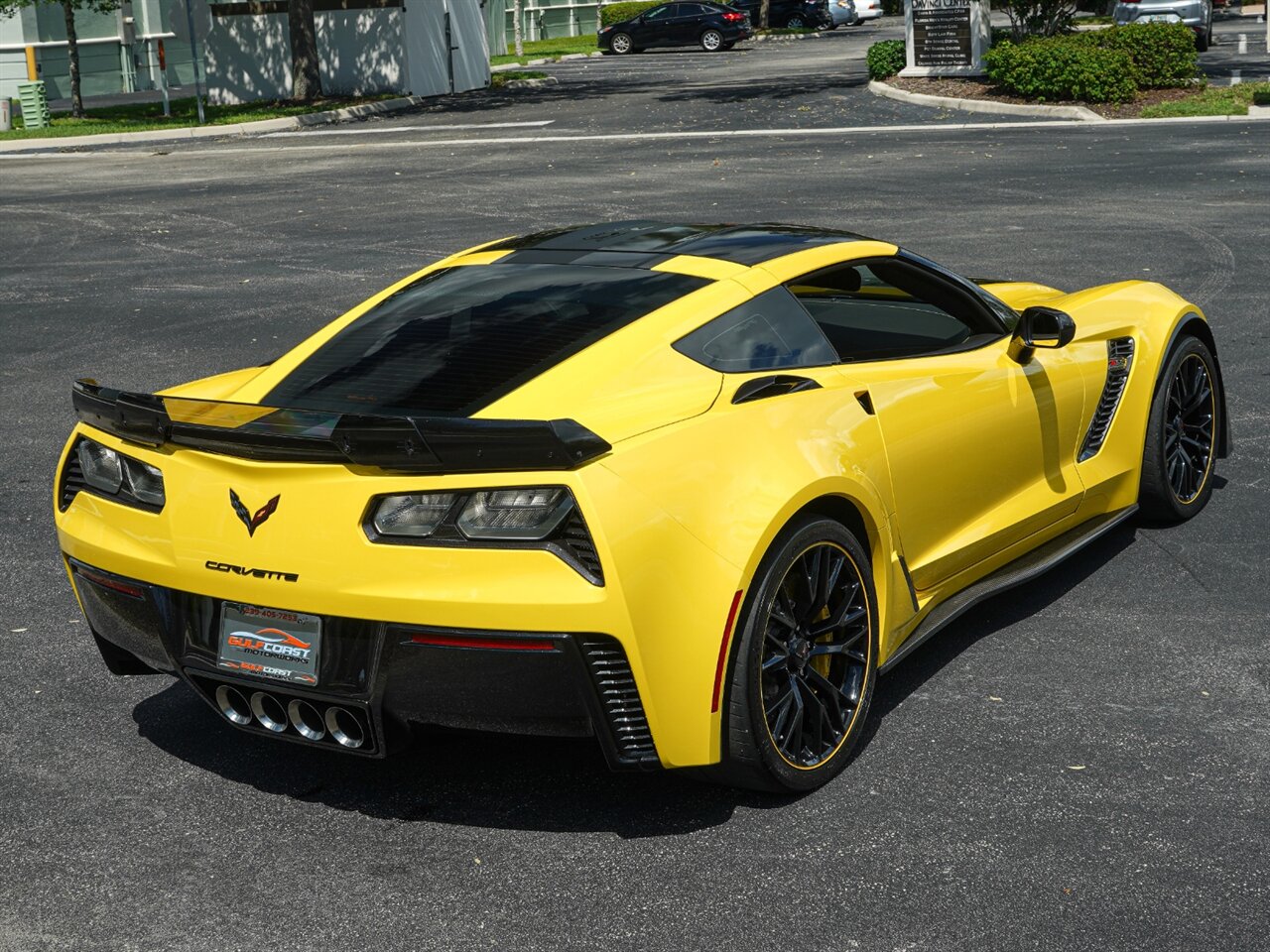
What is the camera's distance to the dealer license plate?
405 cm

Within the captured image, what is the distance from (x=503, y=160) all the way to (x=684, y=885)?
20009mm

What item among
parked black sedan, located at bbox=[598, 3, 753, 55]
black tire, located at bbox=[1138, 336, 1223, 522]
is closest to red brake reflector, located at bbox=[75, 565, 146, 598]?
black tire, located at bbox=[1138, 336, 1223, 522]

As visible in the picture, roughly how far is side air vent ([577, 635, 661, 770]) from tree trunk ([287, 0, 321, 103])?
33496 mm

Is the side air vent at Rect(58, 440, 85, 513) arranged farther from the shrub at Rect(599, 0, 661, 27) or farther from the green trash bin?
the shrub at Rect(599, 0, 661, 27)

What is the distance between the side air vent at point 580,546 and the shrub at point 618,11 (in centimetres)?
6204

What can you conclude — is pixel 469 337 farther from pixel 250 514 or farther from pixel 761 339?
pixel 250 514

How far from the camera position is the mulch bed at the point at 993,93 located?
25.7 metres

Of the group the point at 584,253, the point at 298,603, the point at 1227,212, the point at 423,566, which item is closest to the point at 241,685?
the point at 298,603

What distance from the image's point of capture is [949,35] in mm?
31344

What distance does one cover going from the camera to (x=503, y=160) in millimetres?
23094

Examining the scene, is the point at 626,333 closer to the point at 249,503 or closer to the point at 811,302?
the point at 249,503

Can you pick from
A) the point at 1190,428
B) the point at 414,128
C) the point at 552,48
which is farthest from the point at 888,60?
the point at 1190,428

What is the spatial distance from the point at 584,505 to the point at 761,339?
3.72 ft

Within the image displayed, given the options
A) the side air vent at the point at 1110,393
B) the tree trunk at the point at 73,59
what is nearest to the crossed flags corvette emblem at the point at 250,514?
the side air vent at the point at 1110,393
